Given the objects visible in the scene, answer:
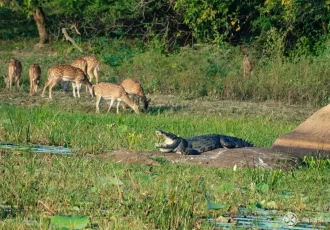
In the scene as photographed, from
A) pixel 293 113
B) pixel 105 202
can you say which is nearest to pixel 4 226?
pixel 105 202

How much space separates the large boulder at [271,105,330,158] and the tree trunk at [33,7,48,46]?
16284 millimetres

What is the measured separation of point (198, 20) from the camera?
2284cm

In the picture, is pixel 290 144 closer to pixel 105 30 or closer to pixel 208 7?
pixel 208 7

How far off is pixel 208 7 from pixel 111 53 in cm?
308

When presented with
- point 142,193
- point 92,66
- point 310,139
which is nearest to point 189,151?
point 310,139

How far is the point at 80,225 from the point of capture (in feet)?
17.3

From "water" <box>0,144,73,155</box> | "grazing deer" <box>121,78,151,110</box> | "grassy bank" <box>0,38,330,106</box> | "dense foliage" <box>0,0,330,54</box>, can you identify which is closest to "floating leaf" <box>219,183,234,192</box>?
"water" <box>0,144,73,155</box>

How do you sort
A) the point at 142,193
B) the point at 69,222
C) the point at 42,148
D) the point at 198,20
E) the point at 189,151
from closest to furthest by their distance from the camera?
the point at 69,222, the point at 142,193, the point at 189,151, the point at 42,148, the point at 198,20

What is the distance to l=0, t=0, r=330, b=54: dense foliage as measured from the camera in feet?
74.6

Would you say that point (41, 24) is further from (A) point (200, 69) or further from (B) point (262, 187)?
(B) point (262, 187)

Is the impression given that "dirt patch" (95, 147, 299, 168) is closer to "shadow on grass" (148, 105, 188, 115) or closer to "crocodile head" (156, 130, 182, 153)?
"crocodile head" (156, 130, 182, 153)

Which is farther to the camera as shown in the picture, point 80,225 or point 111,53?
point 111,53

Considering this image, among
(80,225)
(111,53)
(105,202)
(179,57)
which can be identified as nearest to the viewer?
(80,225)

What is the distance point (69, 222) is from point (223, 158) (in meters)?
4.30
